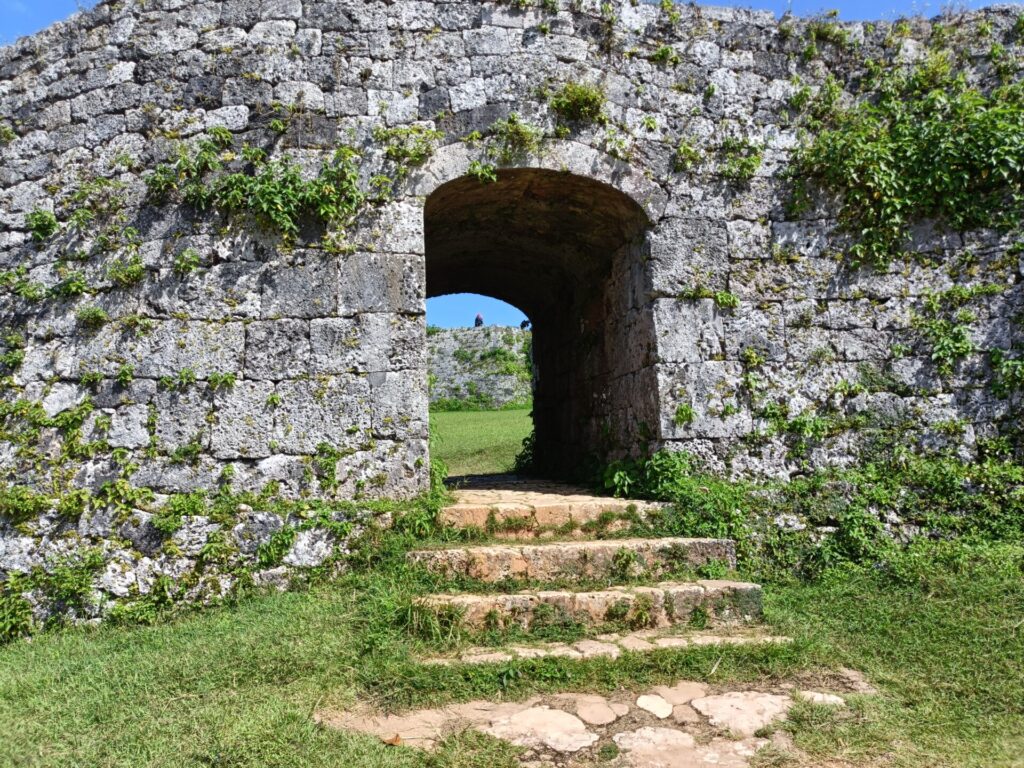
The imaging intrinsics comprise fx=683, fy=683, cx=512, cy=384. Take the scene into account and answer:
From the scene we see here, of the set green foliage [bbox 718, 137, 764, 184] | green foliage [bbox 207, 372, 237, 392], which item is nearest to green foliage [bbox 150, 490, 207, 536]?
green foliage [bbox 207, 372, 237, 392]

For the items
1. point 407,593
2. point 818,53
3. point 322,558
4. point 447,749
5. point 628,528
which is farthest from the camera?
point 818,53

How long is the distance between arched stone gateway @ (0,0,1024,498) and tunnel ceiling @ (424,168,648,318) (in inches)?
2.9

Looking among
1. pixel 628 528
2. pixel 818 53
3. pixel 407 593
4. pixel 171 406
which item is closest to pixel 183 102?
pixel 171 406

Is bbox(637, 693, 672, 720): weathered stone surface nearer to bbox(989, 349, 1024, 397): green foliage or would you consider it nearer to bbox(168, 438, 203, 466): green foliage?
bbox(168, 438, 203, 466): green foliage

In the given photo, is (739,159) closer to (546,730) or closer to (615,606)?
(615,606)

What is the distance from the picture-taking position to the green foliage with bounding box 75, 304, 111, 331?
5.06 meters

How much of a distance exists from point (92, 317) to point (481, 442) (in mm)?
8387

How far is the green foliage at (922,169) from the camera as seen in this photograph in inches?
224

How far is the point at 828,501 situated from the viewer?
5367mm

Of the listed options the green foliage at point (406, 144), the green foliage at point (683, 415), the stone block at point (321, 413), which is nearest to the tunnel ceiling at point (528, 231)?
the green foliage at point (406, 144)

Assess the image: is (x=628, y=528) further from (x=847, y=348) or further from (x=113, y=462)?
(x=113, y=462)

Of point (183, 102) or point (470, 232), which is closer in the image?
point (183, 102)

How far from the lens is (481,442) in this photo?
1291 centimetres

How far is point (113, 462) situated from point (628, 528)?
3765 millimetres
